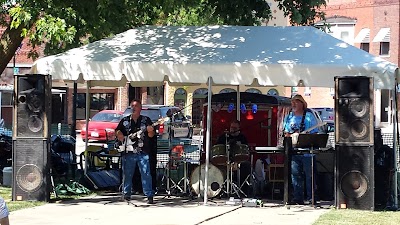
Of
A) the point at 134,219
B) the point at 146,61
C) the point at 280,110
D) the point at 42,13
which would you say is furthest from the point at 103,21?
the point at 134,219

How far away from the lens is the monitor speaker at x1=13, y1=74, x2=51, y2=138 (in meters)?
13.4

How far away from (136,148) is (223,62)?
2.01 metres

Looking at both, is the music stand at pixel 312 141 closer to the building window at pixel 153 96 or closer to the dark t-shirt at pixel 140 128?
the dark t-shirt at pixel 140 128

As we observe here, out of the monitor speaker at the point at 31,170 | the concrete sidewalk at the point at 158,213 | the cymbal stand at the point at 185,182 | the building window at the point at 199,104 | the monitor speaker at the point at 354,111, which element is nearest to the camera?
the concrete sidewalk at the point at 158,213

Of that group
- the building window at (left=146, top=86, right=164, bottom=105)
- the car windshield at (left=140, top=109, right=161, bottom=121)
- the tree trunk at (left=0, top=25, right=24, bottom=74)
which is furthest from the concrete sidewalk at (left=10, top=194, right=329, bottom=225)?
the building window at (left=146, top=86, right=164, bottom=105)

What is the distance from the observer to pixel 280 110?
17562mm

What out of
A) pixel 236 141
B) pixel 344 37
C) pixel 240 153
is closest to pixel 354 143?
pixel 240 153

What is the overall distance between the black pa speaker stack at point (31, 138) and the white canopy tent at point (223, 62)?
47 centimetres

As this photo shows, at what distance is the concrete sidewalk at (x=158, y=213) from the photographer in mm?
11594

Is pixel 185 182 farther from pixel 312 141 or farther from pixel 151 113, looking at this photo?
pixel 151 113

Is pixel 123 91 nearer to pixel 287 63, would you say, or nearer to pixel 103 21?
pixel 103 21

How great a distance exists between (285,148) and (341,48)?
203 centimetres

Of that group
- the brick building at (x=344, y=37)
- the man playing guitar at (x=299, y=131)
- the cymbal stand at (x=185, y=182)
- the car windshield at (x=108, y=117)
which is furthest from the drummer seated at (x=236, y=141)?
the brick building at (x=344, y=37)

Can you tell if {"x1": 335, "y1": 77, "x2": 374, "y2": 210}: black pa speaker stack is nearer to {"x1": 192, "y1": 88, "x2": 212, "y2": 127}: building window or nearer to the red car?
{"x1": 192, "y1": 88, "x2": 212, "y2": 127}: building window
